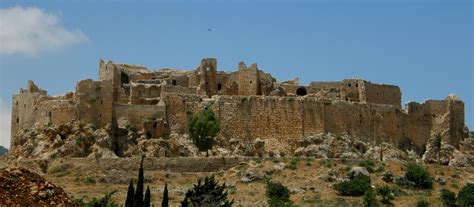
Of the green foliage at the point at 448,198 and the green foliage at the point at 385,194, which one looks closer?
the green foliage at the point at 385,194

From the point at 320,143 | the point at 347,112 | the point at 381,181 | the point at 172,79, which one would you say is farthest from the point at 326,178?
the point at 172,79

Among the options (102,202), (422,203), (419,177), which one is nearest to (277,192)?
(422,203)

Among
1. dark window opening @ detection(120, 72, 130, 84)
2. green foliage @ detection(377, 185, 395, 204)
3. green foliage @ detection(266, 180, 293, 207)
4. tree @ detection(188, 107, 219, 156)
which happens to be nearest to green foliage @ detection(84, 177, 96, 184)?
tree @ detection(188, 107, 219, 156)

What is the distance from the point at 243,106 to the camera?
59812mm

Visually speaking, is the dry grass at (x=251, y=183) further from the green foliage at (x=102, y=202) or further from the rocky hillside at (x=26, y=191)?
the rocky hillside at (x=26, y=191)

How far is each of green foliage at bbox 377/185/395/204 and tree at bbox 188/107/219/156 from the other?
12.1 m

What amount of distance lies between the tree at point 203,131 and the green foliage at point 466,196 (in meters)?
16.6

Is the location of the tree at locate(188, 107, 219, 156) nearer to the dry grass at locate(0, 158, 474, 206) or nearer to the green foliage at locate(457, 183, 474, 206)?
the dry grass at locate(0, 158, 474, 206)

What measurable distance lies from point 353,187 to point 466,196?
266 inches

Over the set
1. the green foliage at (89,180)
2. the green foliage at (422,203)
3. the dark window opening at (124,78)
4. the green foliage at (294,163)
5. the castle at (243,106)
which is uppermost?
the dark window opening at (124,78)

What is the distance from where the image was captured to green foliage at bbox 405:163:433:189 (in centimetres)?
5347

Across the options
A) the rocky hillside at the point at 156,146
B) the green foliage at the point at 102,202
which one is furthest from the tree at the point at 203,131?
the green foliage at the point at 102,202

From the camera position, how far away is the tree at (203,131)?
183ft

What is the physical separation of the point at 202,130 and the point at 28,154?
11472mm
